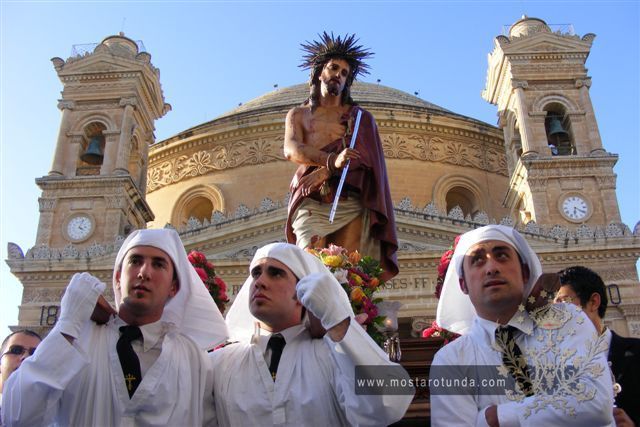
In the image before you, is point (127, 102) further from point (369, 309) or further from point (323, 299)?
point (323, 299)

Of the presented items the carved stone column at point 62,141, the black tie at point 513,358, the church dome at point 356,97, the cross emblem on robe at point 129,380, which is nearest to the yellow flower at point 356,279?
the black tie at point 513,358

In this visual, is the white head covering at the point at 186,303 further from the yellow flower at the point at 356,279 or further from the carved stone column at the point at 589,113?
the carved stone column at the point at 589,113

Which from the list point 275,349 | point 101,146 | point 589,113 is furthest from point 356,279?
point 101,146

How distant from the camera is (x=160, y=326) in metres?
3.51

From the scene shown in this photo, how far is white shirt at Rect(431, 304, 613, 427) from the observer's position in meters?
2.72

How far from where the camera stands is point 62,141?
27.8 m

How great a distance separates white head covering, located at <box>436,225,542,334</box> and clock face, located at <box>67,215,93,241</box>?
24.1 metres

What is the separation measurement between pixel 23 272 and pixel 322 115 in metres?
20.5

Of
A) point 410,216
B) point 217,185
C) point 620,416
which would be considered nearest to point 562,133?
point 410,216

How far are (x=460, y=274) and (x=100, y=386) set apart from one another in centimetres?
188


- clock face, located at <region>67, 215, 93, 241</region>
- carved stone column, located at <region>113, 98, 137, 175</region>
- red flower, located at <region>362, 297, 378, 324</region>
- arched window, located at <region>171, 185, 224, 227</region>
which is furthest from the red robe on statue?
arched window, located at <region>171, 185, 224, 227</region>

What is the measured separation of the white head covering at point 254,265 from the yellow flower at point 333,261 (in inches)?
41.3

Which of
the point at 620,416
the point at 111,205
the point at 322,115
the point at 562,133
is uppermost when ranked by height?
the point at 562,133

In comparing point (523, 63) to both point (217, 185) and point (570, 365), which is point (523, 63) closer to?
point (217, 185)
